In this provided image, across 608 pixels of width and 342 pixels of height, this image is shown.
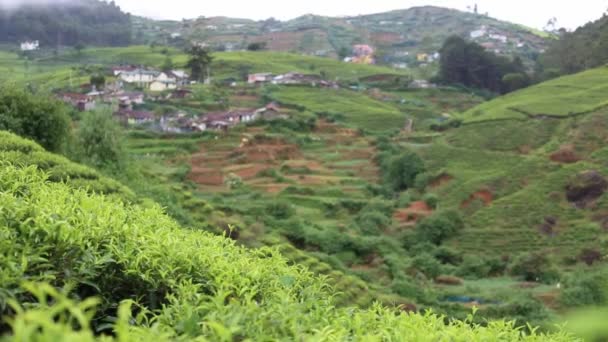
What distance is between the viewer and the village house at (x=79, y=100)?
4047 cm

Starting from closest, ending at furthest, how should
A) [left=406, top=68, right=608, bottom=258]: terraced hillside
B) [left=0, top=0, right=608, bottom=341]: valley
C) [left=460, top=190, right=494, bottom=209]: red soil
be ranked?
[left=0, top=0, right=608, bottom=341]: valley → [left=406, top=68, right=608, bottom=258]: terraced hillside → [left=460, top=190, right=494, bottom=209]: red soil

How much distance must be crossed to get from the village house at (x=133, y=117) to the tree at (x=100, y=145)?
25.1 m

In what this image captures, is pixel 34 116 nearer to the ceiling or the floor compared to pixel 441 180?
nearer to the ceiling

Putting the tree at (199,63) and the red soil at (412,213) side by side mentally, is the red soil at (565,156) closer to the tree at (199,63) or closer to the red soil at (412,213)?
the red soil at (412,213)

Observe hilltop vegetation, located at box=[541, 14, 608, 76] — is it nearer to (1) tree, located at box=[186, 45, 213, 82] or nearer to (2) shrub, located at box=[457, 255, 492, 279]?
(1) tree, located at box=[186, 45, 213, 82]

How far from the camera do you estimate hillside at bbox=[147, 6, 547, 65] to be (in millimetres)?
95062

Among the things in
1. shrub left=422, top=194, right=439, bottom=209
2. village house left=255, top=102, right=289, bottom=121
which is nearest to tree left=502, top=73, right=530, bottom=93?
village house left=255, top=102, right=289, bottom=121

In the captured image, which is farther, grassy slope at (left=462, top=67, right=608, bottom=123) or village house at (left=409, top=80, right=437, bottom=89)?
village house at (left=409, top=80, right=437, bottom=89)

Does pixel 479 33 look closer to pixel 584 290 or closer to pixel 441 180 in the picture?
pixel 441 180

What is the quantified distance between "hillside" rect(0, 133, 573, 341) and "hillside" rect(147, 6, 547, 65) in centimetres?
8358

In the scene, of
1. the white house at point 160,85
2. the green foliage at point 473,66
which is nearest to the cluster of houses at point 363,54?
the green foliage at point 473,66

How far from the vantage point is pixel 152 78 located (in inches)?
2247

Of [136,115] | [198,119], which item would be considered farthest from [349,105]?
[136,115]

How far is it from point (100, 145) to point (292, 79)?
42704mm
